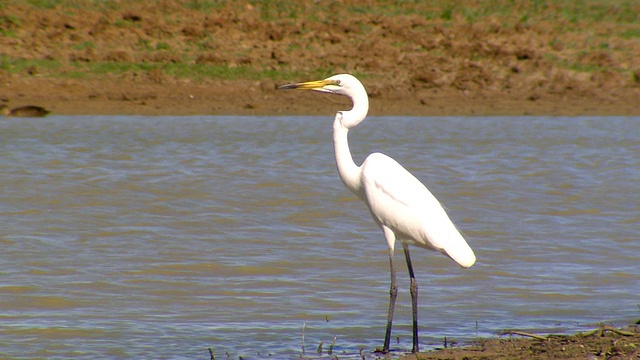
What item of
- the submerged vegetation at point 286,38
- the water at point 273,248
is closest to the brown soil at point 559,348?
the water at point 273,248

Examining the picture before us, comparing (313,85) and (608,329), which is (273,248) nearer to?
(313,85)

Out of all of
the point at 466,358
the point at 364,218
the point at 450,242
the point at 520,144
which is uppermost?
the point at 520,144

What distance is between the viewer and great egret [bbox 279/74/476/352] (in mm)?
4906

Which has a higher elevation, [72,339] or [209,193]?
[209,193]

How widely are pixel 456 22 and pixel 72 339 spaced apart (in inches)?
725

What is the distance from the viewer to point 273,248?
7.18m

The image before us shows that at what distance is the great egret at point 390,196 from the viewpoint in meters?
4.91

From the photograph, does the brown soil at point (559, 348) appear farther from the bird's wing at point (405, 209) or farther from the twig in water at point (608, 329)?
the bird's wing at point (405, 209)

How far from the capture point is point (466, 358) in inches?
171

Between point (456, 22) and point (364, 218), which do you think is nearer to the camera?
point (364, 218)

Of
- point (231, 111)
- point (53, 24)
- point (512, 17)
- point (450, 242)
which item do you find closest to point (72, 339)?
point (450, 242)

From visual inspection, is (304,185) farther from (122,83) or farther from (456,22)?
(456,22)

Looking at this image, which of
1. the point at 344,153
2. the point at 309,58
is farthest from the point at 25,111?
the point at 344,153

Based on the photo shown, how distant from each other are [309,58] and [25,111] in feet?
19.0
